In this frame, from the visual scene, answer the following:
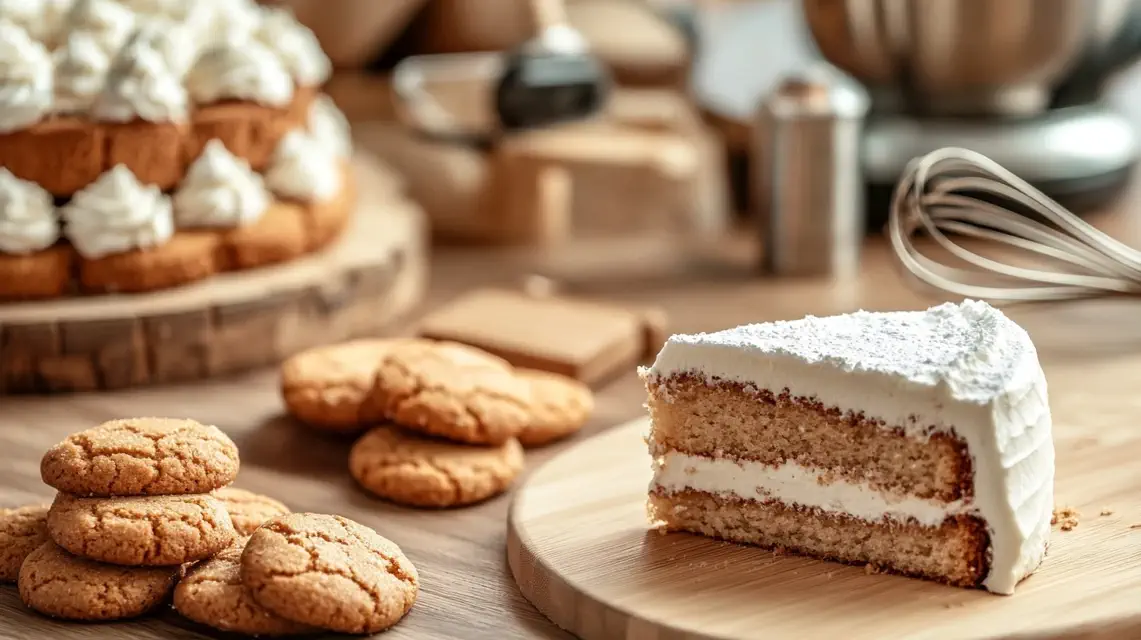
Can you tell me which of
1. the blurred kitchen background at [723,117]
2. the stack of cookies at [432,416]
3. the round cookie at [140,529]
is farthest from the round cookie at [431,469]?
the blurred kitchen background at [723,117]

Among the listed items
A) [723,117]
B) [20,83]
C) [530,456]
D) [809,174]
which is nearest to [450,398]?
[530,456]

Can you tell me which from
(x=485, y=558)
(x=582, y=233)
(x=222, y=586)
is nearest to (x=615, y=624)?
(x=485, y=558)

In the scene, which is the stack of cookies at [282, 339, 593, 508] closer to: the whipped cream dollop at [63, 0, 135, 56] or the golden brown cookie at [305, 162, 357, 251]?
the golden brown cookie at [305, 162, 357, 251]

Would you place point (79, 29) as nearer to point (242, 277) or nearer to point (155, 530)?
point (242, 277)

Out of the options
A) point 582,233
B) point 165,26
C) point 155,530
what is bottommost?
point 582,233

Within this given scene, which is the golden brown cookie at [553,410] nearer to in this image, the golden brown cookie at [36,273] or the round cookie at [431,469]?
the round cookie at [431,469]

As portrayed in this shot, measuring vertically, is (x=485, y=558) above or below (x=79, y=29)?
below
